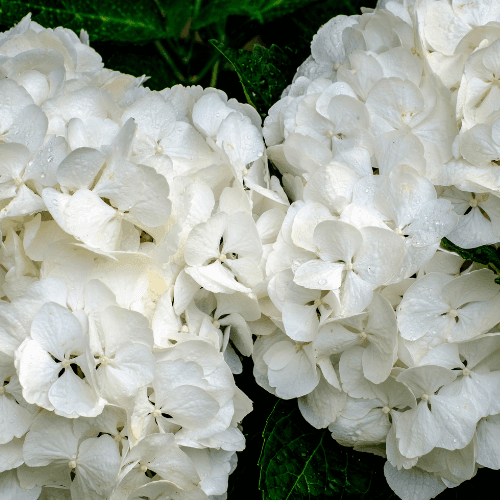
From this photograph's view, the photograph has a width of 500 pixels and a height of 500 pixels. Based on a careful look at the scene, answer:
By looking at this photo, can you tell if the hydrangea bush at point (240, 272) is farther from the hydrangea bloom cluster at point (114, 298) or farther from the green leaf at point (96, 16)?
the green leaf at point (96, 16)

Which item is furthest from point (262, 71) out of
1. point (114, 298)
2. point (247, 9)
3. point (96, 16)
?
point (114, 298)

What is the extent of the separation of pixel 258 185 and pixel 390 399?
0.70 feet

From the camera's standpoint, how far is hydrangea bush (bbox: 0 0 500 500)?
47cm

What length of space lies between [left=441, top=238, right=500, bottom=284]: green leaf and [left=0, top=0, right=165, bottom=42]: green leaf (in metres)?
0.51

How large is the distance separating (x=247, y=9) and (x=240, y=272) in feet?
1.32

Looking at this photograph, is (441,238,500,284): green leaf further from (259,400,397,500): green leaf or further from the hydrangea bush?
(259,400,397,500): green leaf

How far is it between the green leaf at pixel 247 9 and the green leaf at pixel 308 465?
0.48 meters

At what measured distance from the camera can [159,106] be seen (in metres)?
0.56

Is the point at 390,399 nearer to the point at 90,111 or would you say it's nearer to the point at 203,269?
the point at 203,269

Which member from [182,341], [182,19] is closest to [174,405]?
[182,341]

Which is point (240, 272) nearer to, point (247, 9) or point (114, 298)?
point (114, 298)

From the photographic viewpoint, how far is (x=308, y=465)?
22.4 inches

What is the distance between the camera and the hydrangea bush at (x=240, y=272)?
1.53ft

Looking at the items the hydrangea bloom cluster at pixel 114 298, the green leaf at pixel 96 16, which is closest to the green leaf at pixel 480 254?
the hydrangea bloom cluster at pixel 114 298
